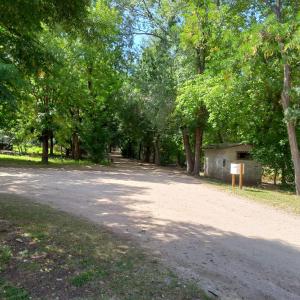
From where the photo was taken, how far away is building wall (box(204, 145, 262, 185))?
20.3 meters

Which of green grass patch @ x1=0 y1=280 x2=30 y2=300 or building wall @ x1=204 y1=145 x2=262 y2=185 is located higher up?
building wall @ x1=204 y1=145 x2=262 y2=185

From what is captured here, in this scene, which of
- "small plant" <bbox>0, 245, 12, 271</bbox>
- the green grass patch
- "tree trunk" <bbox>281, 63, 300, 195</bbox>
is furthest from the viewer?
"tree trunk" <bbox>281, 63, 300, 195</bbox>

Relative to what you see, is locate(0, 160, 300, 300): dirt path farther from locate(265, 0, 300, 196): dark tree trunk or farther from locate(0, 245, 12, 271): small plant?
locate(265, 0, 300, 196): dark tree trunk

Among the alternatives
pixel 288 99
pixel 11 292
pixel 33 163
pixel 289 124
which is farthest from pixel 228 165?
pixel 11 292

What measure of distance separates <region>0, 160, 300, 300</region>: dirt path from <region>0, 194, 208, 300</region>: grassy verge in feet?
1.47

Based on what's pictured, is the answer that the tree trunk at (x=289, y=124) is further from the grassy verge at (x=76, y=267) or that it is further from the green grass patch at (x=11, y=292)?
the green grass patch at (x=11, y=292)

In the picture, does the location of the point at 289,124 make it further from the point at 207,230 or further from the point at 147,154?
the point at 147,154

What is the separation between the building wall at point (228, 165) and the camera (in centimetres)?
2031

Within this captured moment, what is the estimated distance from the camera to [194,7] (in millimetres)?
18266

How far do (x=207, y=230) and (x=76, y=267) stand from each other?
3308mm

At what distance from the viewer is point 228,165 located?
2091 cm

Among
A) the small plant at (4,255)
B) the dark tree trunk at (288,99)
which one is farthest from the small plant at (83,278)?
the dark tree trunk at (288,99)

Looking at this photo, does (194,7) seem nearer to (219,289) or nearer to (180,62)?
(180,62)

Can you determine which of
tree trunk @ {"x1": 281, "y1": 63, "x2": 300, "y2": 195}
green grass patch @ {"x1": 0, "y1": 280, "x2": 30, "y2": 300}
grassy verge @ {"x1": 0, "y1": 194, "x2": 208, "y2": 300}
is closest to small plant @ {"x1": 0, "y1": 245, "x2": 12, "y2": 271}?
grassy verge @ {"x1": 0, "y1": 194, "x2": 208, "y2": 300}
